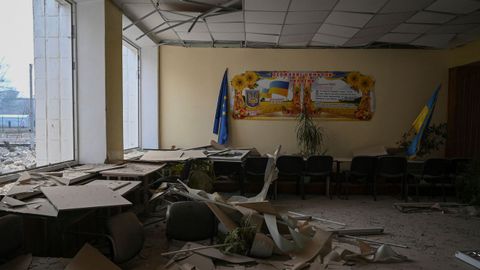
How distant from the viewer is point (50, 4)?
4.14m

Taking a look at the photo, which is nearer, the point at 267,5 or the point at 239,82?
the point at 267,5

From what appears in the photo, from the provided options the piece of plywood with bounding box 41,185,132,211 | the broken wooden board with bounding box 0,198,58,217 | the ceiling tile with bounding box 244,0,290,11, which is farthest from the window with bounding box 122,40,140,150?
the broken wooden board with bounding box 0,198,58,217

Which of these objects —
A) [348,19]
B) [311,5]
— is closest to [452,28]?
[348,19]

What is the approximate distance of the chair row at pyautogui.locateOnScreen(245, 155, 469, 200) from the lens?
20.4ft

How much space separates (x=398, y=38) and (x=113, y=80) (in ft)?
16.9

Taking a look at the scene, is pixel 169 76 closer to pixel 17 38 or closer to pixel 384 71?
pixel 17 38

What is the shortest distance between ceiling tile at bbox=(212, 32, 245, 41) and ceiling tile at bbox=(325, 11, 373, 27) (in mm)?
1816

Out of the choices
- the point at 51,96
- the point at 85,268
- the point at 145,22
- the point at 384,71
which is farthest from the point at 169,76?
the point at 85,268

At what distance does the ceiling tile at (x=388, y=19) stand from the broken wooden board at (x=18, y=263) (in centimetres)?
527

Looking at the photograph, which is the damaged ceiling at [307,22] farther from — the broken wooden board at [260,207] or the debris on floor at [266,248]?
the debris on floor at [266,248]

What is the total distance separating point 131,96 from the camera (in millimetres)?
7047

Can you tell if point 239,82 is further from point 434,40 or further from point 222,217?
point 222,217

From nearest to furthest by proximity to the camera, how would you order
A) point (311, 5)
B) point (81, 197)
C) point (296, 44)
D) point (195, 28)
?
point (81, 197)
point (311, 5)
point (195, 28)
point (296, 44)

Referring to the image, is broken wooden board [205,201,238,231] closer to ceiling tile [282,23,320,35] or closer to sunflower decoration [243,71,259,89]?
ceiling tile [282,23,320,35]
